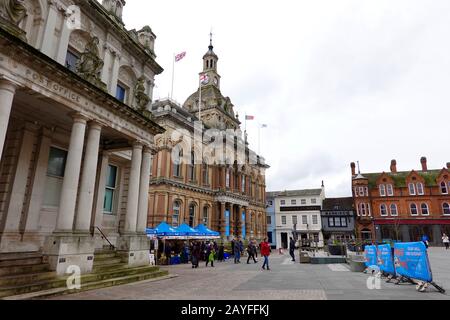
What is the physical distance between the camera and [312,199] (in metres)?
55.4

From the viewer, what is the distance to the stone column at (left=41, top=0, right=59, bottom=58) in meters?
10.5

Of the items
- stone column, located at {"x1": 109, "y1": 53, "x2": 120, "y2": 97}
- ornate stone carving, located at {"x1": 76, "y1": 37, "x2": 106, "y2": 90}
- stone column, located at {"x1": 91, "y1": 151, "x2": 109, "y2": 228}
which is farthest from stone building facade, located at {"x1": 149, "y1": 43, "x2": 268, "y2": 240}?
ornate stone carving, located at {"x1": 76, "y1": 37, "x2": 106, "y2": 90}

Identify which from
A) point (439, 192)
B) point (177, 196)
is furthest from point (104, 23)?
point (439, 192)

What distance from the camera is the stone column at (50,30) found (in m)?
10.5

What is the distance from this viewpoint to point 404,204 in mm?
48031

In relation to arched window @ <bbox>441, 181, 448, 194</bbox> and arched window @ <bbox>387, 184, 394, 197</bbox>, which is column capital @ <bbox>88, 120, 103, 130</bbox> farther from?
arched window @ <bbox>441, 181, 448, 194</bbox>

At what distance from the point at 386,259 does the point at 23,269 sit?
13.5 metres

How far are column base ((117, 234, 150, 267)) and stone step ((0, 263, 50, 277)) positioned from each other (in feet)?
12.2

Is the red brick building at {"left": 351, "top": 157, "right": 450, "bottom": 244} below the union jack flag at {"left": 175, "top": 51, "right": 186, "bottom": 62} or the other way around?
below

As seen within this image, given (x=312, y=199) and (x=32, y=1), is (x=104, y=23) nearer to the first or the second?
(x=32, y=1)

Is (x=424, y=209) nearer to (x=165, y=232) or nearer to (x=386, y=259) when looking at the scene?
(x=386, y=259)

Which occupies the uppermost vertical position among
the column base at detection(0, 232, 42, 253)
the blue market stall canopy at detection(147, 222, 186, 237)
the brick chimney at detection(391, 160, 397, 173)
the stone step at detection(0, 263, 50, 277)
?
the brick chimney at detection(391, 160, 397, 173)

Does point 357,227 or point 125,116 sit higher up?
point 125,116
